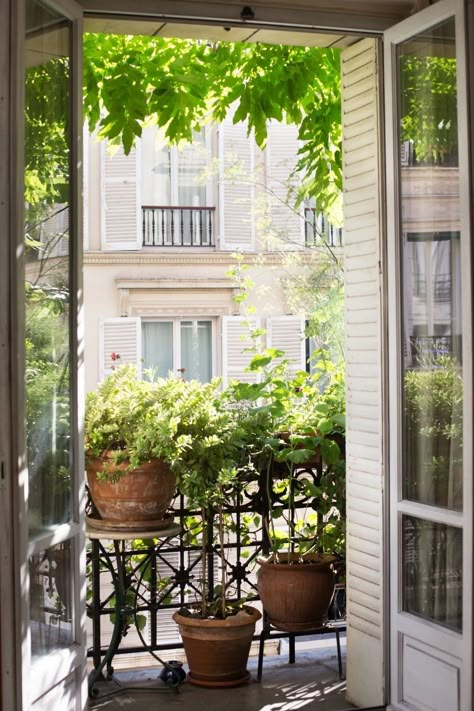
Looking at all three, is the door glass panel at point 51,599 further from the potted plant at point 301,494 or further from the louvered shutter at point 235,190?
the louvered shutter at point 235,190

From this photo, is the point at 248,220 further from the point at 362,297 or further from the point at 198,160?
the point at 362,297

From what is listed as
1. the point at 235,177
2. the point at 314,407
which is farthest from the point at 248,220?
the point at 314,407

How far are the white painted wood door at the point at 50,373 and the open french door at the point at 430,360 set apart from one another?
1167mm

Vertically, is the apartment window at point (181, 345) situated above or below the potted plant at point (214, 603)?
above

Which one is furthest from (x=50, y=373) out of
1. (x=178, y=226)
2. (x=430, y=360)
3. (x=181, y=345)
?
(x=178, y=226)

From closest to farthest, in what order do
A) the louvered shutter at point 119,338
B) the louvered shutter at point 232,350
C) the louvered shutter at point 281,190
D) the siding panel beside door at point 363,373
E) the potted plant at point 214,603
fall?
the siding panel beside door at point 363,373 < the potted plant at point 214,603 < the louvered shutter at point 119,338 < the louvered shutter at point 232,350 < the louvered shutter at point 281,190

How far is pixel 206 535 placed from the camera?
4367mm

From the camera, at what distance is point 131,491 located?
3984 mm

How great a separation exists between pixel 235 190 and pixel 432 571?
1169 centimetres

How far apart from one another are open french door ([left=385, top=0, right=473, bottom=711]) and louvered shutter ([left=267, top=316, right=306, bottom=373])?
10.4 metres

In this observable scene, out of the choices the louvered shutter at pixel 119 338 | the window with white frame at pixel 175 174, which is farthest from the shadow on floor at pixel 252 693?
the window with white frame at pixel 175 174

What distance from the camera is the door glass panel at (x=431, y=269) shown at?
10.6 feet

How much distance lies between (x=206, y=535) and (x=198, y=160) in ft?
36.5

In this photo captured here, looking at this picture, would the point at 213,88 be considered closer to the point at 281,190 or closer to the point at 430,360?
the point at 430,360
